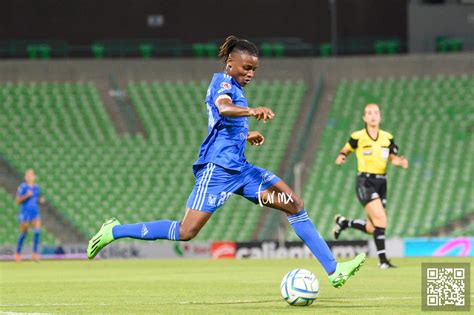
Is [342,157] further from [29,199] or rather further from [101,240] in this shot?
[29,199]

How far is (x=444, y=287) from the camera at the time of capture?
9258 millimetres

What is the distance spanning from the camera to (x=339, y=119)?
104 feet

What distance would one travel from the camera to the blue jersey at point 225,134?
1013 centimetres

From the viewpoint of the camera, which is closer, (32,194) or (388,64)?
(32,194)

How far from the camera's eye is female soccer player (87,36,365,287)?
10.1m

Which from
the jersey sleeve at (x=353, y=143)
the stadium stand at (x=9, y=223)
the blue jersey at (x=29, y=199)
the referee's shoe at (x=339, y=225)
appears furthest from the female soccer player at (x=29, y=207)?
the jersey sleeve at (x=353, y=143)

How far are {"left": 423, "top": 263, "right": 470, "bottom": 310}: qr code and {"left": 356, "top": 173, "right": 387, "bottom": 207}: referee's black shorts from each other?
24.4 feet

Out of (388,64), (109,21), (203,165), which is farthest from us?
(109,21)

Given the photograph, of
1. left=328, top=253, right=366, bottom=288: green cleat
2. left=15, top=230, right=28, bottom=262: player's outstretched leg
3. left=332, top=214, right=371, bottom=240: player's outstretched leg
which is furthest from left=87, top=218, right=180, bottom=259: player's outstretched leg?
left=15, top=230, right=28, bottom=262: player's outstretched leg

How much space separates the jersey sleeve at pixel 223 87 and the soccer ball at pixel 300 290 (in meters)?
1.74

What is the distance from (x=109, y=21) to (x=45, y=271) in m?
18.2

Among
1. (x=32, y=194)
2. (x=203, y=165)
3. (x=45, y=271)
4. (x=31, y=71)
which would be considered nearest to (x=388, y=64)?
(x=31, y=71)

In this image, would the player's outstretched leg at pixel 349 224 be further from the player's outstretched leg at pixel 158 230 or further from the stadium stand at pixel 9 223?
the stadium stand at pixel 9 223

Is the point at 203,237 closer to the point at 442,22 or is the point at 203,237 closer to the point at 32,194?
the point at 32,194
